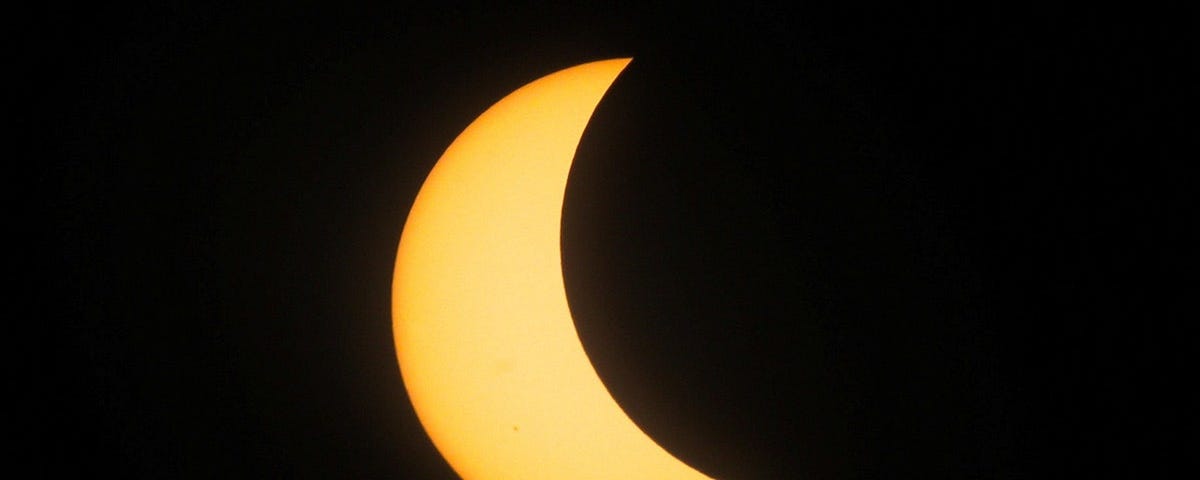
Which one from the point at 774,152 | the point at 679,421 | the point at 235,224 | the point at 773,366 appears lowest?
the point at 679,421

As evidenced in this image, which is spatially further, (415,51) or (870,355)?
(870,355)

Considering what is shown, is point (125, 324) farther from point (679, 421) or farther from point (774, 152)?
point (774, 152)

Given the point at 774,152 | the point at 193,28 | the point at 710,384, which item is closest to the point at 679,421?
the point at 710,384

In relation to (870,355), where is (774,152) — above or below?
above

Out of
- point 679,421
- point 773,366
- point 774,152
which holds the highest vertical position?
point 774,152

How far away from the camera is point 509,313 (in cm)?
177

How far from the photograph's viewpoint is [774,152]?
1.71 metres

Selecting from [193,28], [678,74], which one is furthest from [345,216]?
[678,74]

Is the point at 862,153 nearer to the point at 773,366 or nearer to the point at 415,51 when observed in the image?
the point at 773,366

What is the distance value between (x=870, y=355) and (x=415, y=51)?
121cm

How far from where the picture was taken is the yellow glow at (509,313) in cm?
165

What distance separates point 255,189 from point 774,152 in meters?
1.15

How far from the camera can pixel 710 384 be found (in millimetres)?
1618

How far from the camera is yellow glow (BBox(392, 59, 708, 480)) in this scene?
1.65m
